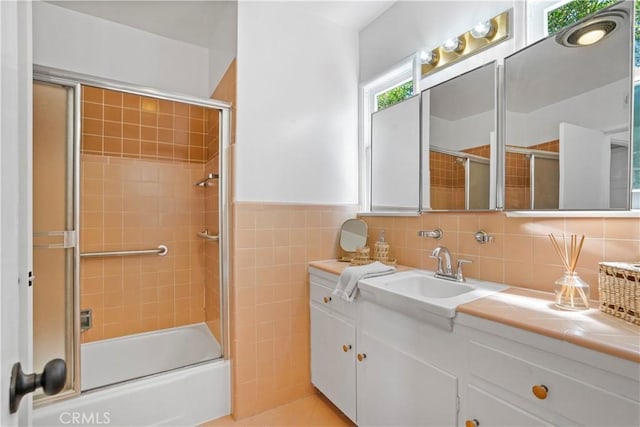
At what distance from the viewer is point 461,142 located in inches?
66.4

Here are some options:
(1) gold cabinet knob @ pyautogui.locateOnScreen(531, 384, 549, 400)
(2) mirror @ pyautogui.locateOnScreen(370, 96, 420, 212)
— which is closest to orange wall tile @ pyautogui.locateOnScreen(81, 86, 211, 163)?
(2) mirror @ pyautogui.locateOnScreen(370, 96, 420, 212)

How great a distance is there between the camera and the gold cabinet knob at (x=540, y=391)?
0.87 metres

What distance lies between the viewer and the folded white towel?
1577 millimetres

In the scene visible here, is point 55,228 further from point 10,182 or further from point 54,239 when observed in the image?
point 10,182

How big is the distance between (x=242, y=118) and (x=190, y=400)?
1.73 meters

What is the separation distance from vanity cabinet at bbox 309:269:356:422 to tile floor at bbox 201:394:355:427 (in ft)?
0.39

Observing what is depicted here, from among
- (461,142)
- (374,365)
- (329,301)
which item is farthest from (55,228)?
(461,142)

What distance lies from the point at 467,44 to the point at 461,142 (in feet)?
1.77

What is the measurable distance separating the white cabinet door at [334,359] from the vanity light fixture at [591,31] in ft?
5.50

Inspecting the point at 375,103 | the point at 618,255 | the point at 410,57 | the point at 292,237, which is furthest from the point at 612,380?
the point at 375,103

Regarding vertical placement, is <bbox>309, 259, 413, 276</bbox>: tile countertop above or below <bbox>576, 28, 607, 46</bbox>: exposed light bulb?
below

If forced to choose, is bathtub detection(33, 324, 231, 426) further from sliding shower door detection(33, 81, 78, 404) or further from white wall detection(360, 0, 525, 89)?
white wall detection(360, 0, 525, 89)

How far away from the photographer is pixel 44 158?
4.62 feet

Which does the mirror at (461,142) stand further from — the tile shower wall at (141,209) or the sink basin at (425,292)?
the tile shower wall at (141,209)
